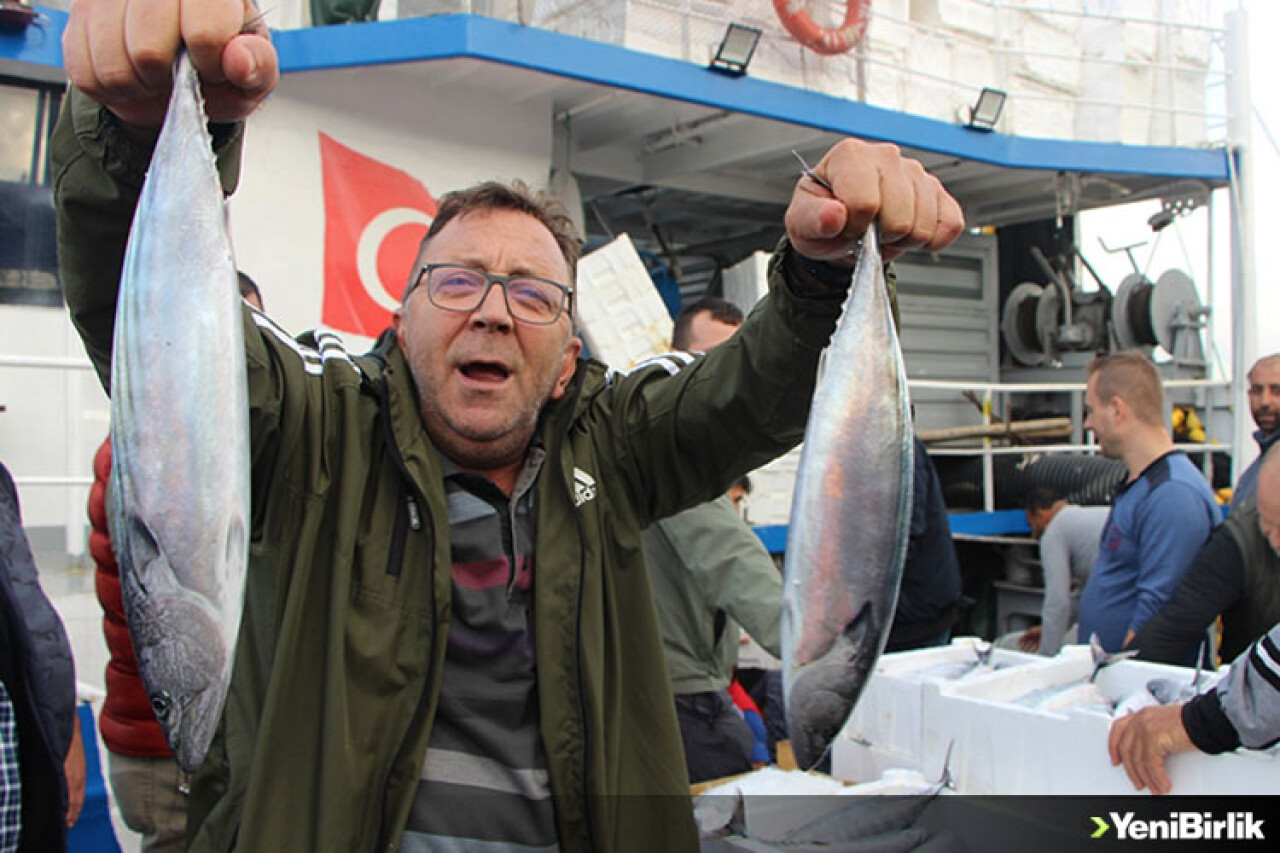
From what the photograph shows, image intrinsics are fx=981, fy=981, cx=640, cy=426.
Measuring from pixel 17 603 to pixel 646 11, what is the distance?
5.22m

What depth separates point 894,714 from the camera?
3219mm

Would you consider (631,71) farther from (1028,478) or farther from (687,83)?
(1028,478)

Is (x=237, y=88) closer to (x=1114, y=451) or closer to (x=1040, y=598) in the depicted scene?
(x=1114, y=451)

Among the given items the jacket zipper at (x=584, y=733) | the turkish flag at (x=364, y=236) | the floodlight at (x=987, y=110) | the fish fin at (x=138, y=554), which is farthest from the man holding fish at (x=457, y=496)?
the floodlight at (x=987, y=110)

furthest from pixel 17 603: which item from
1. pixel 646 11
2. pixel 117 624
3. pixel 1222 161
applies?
pixel 1222 161

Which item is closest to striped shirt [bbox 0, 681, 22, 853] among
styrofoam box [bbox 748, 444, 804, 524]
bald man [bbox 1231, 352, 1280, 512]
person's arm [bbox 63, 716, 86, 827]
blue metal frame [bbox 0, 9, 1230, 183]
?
person's arm [bbox 63, 716, 86, 827]

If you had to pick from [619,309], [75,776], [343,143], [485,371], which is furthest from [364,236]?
[485,371]

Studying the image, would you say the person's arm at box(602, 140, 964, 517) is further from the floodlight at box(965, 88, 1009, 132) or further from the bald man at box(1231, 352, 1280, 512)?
the floodlight at box(965, 88, 1009, 132)

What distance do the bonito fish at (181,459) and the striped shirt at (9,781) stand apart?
134 cm

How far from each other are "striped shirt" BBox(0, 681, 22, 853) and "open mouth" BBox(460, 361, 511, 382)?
1343 millimetres

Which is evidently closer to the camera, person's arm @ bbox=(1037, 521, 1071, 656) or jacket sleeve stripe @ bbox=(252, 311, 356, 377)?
jacket sleeve stripe @ bbox=(252, 311, 356, 377)

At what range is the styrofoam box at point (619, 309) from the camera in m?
5.84

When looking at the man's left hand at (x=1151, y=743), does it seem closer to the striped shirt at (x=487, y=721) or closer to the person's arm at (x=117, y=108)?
the striped shirt at (x=487, y=721)

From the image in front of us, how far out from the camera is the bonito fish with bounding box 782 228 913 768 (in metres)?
1.20
